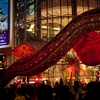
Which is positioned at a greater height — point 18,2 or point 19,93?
point 18,2

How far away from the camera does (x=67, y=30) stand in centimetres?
966

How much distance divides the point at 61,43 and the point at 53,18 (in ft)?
52.6

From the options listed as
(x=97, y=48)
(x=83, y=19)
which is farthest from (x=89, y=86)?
(x=97, y=48)

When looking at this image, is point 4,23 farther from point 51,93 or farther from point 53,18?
point 51,93

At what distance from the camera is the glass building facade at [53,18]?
82.5ft

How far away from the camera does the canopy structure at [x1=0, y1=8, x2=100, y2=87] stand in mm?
8961

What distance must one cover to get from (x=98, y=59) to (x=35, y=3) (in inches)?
636

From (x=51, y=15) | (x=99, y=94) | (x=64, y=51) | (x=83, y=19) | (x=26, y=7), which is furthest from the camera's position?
(x=26, y=7)

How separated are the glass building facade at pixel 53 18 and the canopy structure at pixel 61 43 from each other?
552 inches

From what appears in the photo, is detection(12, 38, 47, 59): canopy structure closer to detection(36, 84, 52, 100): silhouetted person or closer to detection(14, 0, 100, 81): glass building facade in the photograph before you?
detection(36, 84, 52, 100): silhouetted person

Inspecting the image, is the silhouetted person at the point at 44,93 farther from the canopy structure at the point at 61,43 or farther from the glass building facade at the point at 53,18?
the glass building facade at the point at 53,18

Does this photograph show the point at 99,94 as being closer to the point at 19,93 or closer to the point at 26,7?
the point at 19,93

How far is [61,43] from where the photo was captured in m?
9.80

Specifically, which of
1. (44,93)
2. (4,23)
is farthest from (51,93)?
(4,23)
